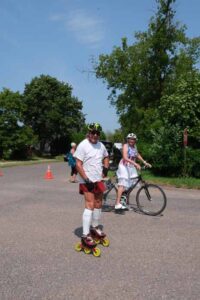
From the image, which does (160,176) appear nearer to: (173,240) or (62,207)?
(62,207)

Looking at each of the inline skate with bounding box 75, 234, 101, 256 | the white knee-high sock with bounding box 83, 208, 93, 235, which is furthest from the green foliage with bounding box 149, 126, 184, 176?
the inline skate with bounding box 75, 234, 101, 256

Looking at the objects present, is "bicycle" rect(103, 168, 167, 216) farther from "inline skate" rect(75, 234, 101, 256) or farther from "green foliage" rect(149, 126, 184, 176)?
"green foliage" rect(149, 126, 184, 176)

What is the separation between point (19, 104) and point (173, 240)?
46.3 m

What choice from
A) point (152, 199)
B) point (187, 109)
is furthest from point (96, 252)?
point (187, 109)

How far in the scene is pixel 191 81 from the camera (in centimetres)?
2091

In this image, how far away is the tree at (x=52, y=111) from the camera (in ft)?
208

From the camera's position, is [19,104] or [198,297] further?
[19,104]

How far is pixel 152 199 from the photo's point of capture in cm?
943

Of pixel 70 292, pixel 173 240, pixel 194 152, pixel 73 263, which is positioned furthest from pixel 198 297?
pixel 194 152

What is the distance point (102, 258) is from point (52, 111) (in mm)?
57882

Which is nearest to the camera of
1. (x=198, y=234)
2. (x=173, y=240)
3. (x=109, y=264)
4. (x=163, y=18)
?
(x=109, y=264)

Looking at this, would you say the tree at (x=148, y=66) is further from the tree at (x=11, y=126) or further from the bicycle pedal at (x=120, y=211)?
the bicycle pedal at (x=120, y=211)

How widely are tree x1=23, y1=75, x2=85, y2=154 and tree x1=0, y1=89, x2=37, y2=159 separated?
36.0 feet

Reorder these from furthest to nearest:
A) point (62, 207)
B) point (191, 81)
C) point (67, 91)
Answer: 1. point (67, 91)
2. point (191, 81)
3. point (62, 207)
